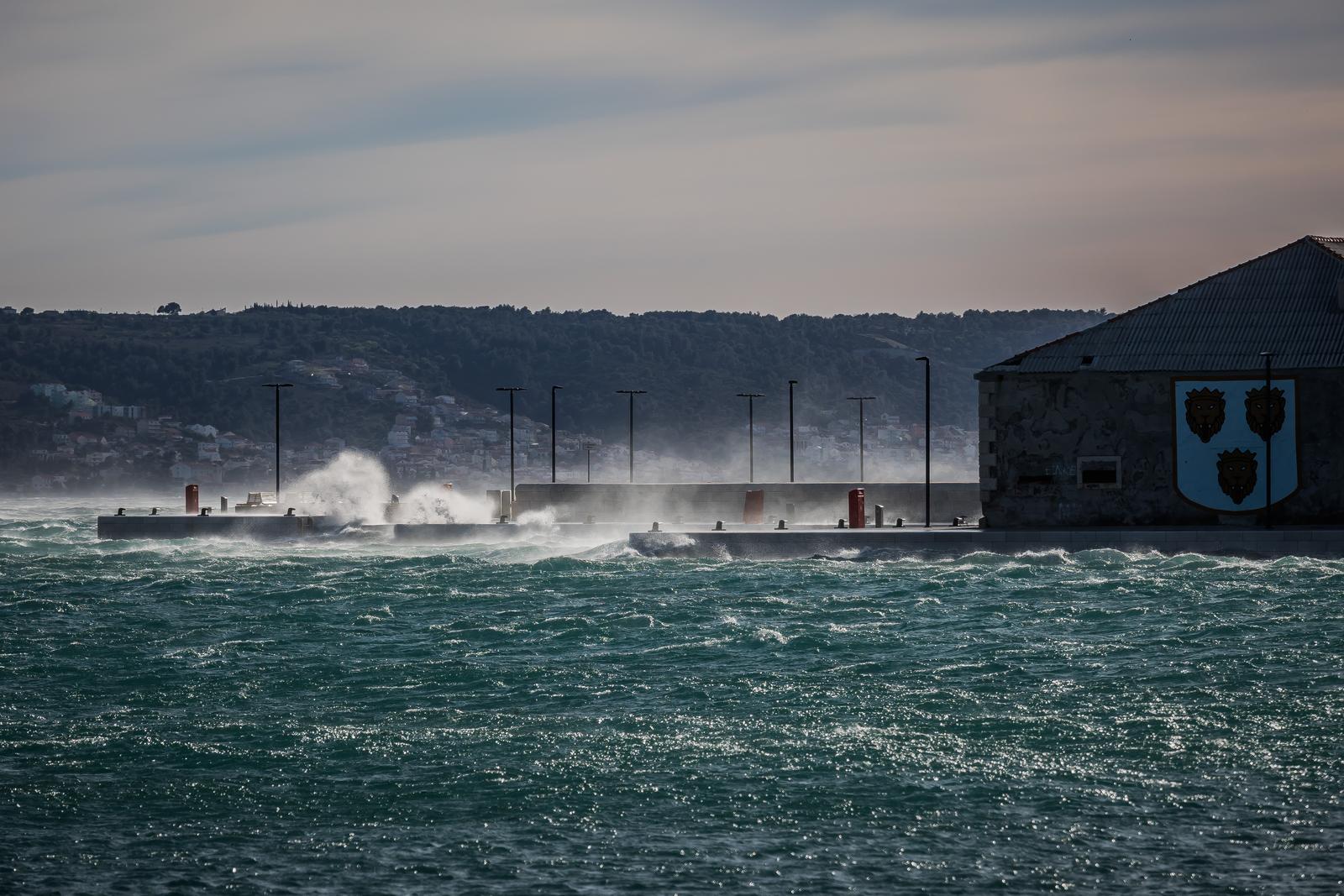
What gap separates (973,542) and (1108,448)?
4662mm

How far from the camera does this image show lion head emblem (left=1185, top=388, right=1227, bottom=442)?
44.3 m

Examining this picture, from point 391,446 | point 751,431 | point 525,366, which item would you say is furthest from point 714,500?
point 525,366

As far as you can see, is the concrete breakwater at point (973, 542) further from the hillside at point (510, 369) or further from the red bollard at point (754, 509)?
the hillside at point (510, 369)

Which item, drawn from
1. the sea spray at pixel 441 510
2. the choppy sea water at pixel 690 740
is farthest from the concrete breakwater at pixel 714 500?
the choppy sea water at pixel 690 740

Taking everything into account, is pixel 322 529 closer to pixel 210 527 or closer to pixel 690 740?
pixel 210 527

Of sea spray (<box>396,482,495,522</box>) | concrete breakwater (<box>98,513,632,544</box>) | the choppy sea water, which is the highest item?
sea spray (<box>396,482,495,522</box>)

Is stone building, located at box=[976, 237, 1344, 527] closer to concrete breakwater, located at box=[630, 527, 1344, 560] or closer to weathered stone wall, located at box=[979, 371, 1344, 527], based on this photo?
weathered stone wall, located at box=[979, 371, 1344, 527]

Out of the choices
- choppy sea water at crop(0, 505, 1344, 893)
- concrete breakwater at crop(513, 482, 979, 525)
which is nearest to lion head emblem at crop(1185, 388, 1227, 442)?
choppy sea water at crop(0, 505, 1344, 893)

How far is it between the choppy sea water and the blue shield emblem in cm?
656

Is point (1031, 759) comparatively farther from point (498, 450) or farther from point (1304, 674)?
point (498, 450)

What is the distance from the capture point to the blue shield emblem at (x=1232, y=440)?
144 ft

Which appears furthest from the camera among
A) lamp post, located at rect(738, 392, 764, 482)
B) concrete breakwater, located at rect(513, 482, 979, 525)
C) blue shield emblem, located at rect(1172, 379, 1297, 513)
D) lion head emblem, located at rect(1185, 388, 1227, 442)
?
lamp post, located at rect(738, 392, 764, 482)

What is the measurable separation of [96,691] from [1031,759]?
46.2 ft

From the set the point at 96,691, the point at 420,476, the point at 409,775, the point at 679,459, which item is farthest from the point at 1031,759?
the point at 679,459
